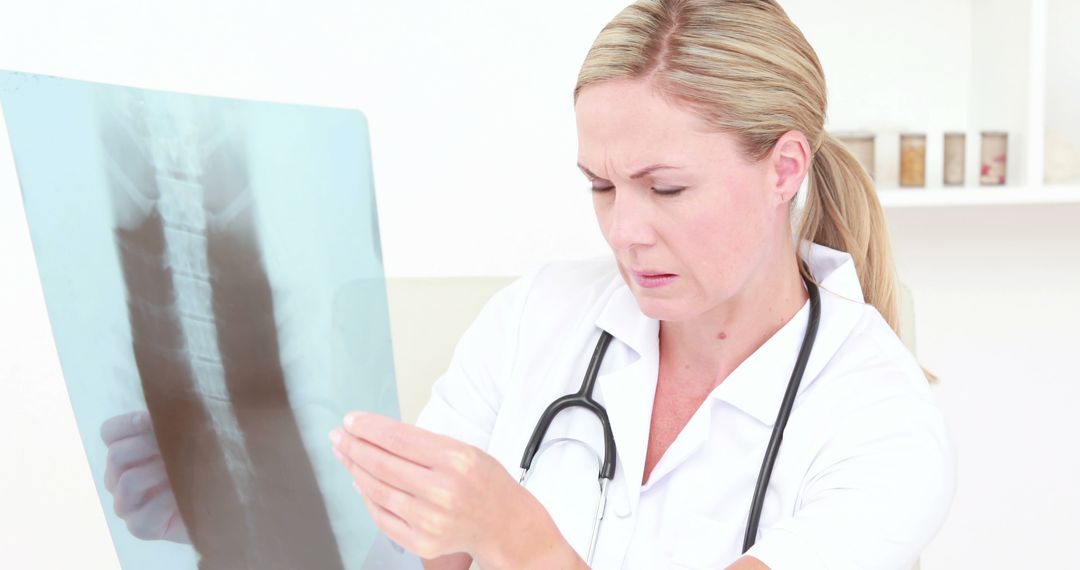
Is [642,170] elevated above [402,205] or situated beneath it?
elevated above

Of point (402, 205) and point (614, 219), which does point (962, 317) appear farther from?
point (614, 219)

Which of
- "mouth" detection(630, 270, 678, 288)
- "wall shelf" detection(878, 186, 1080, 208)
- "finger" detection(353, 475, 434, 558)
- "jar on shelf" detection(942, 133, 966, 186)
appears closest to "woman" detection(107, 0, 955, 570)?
"mouth" detection(630, 270, 678, 288)

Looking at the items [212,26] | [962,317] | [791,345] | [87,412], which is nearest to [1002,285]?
[962,317]

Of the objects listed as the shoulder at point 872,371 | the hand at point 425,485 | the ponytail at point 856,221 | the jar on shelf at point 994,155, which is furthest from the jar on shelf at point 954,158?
the hand at point 425,485

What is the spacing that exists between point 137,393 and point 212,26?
80 centimetres

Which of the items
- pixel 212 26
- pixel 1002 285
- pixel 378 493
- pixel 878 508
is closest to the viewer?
pixel 378 493

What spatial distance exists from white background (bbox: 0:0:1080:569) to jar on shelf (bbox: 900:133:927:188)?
28 millimetres

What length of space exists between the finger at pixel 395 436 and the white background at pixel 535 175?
38.5 inches

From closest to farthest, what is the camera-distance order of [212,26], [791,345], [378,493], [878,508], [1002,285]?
[378,493] → [878,508] → [791,345] → [212,26] → [1002,285]

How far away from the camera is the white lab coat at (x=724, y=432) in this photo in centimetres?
82

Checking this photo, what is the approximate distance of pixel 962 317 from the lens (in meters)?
1.63

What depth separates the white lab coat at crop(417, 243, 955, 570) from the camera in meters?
0.82

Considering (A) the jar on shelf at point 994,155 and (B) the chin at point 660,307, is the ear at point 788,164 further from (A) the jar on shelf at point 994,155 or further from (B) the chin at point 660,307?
(A) the jar on shelf at point 994,155

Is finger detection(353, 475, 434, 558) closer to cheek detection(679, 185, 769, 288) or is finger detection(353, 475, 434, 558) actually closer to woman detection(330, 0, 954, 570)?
woman detection(330, 0, 954, 570)
